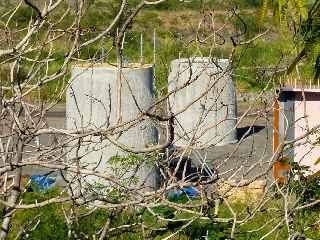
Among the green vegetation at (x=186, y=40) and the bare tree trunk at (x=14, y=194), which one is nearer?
the bare tree trunk at (x=14, y=194)

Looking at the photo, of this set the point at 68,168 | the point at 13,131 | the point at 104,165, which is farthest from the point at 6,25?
the point at 104,165

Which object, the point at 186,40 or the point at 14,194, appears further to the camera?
the point at 186,40

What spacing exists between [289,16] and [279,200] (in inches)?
226

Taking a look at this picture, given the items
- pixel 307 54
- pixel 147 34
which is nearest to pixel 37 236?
pixel 307 54

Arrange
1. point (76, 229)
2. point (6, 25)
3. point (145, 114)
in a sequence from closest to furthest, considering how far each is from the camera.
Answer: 1. point (145, 114)
2. point (6, 25)
3. point (76, 229)

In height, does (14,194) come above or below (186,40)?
below

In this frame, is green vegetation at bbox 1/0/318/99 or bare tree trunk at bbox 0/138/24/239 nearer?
bare tree trunk at bbox 0/138/24/239

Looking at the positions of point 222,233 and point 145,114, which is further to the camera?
point 222,233

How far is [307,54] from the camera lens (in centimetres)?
479

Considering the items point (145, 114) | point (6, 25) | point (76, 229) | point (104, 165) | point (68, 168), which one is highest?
point (6, 25)

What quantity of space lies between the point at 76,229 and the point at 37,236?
62.9 inches

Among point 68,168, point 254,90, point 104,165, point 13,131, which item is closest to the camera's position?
point 68,168

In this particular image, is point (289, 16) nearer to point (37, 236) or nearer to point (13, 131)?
point (13, 131)

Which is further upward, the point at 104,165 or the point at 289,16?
the point at 289,16
